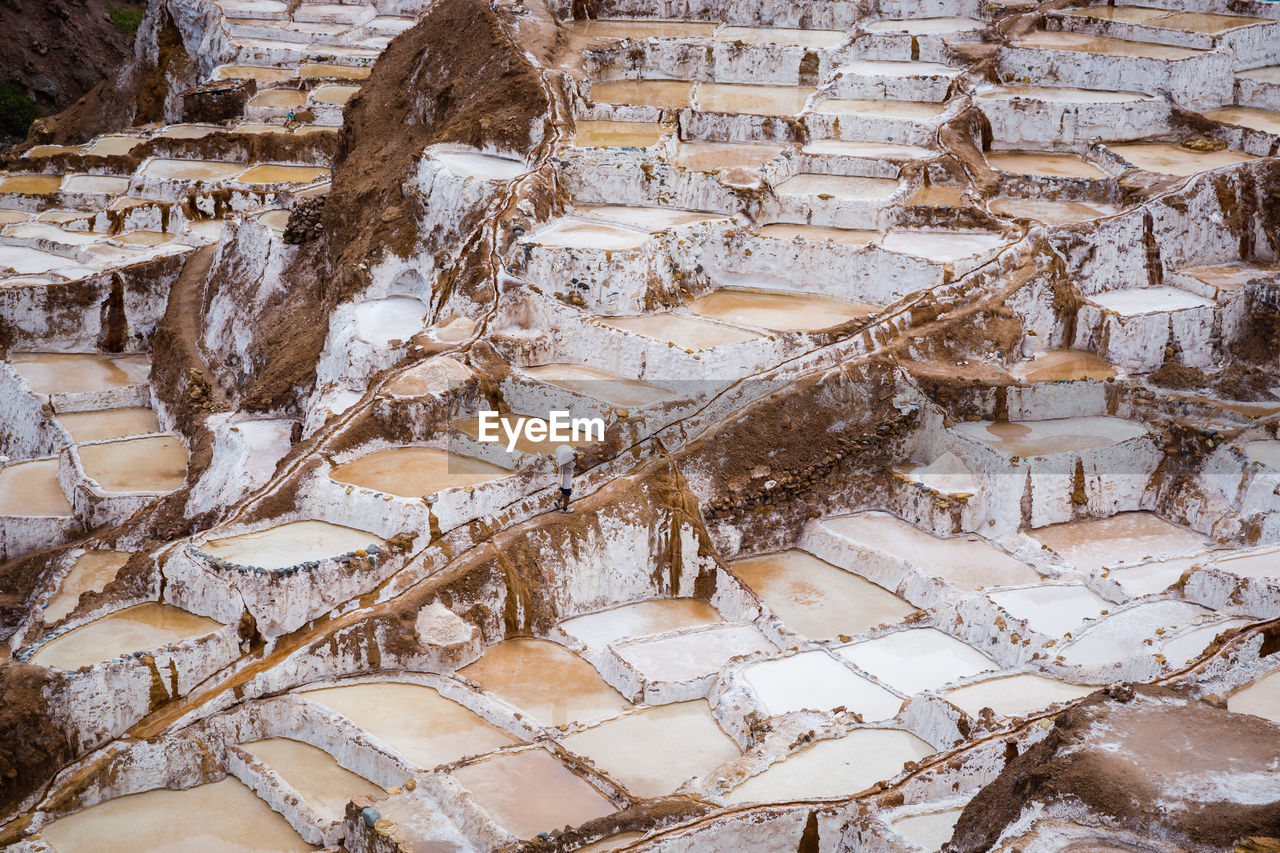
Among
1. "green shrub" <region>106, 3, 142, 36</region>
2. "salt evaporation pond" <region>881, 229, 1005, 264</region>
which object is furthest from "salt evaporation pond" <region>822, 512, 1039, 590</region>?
"green shrub" <region>106, 3, 142, 36</region>

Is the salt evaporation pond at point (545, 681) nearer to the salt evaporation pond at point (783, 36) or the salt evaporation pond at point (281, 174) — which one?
the salt evaporation pond at point (783, 36)

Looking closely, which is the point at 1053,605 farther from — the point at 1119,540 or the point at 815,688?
the point at 815,688

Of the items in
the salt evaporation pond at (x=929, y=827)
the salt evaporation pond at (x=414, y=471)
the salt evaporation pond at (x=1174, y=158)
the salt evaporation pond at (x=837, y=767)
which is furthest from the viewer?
the salt evaporation pond at (x=1174, y=158)

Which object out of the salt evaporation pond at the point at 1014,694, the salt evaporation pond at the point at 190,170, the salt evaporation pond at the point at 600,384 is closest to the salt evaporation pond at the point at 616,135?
the salt evaporation pond at the point at 600,384

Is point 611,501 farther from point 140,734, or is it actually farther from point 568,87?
point 568,87

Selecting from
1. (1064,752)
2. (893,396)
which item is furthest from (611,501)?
(1064,752)

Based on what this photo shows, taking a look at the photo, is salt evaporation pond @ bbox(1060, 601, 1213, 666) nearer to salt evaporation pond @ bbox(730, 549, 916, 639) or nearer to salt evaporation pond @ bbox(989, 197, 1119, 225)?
salt evaporation pond @ bbox(730, 549, 916, 639)
